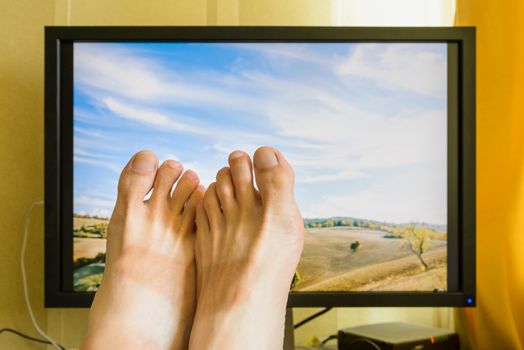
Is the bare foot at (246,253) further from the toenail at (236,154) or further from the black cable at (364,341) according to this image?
the black cable at (364,341)

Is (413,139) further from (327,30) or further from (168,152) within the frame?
(168,152)

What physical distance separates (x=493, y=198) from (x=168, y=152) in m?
0.60

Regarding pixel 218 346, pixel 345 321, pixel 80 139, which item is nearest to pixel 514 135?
pixel 345 321

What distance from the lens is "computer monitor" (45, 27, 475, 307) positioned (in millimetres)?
1133

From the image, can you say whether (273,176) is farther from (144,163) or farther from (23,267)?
(23,267)

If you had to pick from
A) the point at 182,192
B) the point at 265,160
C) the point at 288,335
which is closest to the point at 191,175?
the point at 182,192

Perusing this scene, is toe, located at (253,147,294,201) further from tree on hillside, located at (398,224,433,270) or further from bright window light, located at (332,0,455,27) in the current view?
bright window light, located at (332,0,455,27)

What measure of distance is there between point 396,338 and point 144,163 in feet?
1.72

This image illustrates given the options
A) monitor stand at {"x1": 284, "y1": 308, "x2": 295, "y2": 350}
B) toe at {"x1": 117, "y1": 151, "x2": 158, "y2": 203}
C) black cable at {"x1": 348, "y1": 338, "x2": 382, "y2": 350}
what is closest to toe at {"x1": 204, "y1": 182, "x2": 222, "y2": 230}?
toe at {"x1": 117, "y1": 151, "x2": 158, "y2": 203}

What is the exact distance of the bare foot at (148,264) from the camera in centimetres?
Answer: 96

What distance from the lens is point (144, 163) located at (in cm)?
106

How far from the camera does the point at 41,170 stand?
1329mm

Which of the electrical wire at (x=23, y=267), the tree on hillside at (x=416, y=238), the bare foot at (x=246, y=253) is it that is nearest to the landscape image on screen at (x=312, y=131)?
the tree on hillside at (x=416, y=238)

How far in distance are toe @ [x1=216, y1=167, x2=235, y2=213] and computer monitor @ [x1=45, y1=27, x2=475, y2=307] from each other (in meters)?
0.06
